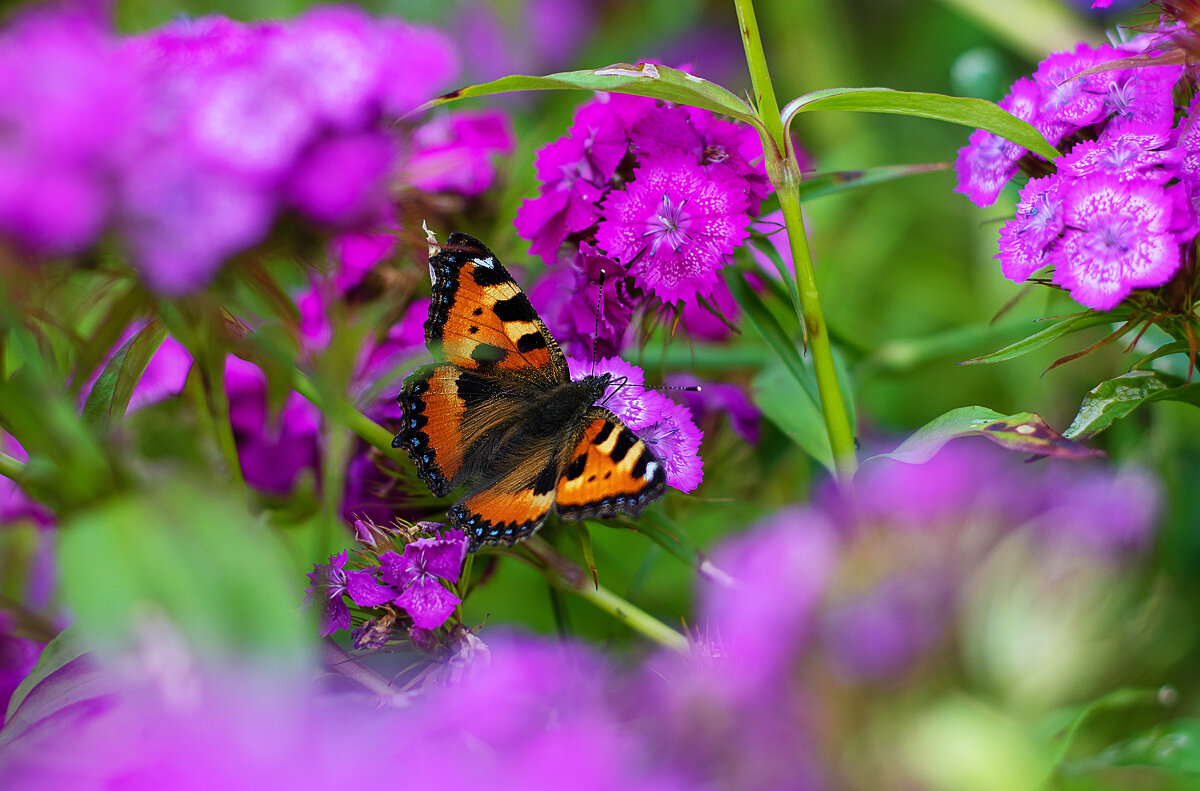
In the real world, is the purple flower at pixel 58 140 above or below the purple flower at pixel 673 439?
above

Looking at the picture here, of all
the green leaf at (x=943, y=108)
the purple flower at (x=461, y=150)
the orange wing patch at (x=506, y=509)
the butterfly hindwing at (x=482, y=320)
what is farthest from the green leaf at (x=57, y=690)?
the green leaf at (x=943, y=108)

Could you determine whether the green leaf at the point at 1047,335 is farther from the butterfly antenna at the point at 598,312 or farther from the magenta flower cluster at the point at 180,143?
the magenta flower cluster at the point at 180,143

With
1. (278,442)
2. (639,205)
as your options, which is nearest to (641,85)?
(639,205)

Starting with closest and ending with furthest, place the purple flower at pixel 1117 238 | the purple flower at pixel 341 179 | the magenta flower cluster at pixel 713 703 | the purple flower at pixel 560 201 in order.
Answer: the magenta flower cluster at pixel 713 703, the purple flower at pixel 341 179, the purple flower at pixel 1117 238, the purple flower at pixel 560 201

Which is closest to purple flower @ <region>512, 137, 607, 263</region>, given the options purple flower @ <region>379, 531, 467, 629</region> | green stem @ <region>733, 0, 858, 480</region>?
green stem @ <region>733, 0, 858, 480</region>

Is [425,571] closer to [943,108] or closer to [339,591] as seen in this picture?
[339,591]

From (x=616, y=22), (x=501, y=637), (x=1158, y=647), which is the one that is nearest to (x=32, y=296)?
(x=501, y=637)
